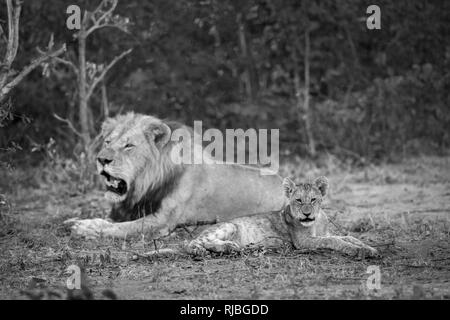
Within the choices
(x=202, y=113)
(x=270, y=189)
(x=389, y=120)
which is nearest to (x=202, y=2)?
(x=202, y=113)

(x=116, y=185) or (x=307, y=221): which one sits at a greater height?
(x=116, y=185)

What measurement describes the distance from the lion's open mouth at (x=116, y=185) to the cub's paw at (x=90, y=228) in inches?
11.4

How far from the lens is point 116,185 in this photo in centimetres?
726

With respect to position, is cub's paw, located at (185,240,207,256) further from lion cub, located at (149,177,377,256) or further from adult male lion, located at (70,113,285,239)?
adult male lion, located at (70,113,285,239)

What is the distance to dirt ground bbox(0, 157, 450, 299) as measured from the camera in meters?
5.03

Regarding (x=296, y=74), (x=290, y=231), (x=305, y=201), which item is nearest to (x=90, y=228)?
(x=290, y=231)

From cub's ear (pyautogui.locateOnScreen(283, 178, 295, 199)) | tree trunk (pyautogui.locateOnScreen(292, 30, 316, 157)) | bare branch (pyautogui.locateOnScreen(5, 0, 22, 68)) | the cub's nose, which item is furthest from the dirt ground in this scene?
tree trunk (pyautogui.locateOnScreen(292, 30, 316, 157))

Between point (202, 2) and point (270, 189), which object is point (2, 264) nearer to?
point (270, 189)

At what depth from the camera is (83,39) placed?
9.76 m

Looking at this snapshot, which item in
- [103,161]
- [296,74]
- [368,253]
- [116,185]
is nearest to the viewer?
[368,253]

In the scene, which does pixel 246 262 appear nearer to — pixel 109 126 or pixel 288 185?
pixel 288 185

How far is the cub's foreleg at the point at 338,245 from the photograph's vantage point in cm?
604

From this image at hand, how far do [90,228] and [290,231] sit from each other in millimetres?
1781

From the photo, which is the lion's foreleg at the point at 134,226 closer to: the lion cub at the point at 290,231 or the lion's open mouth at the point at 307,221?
the lion cub at the point at 290,231
